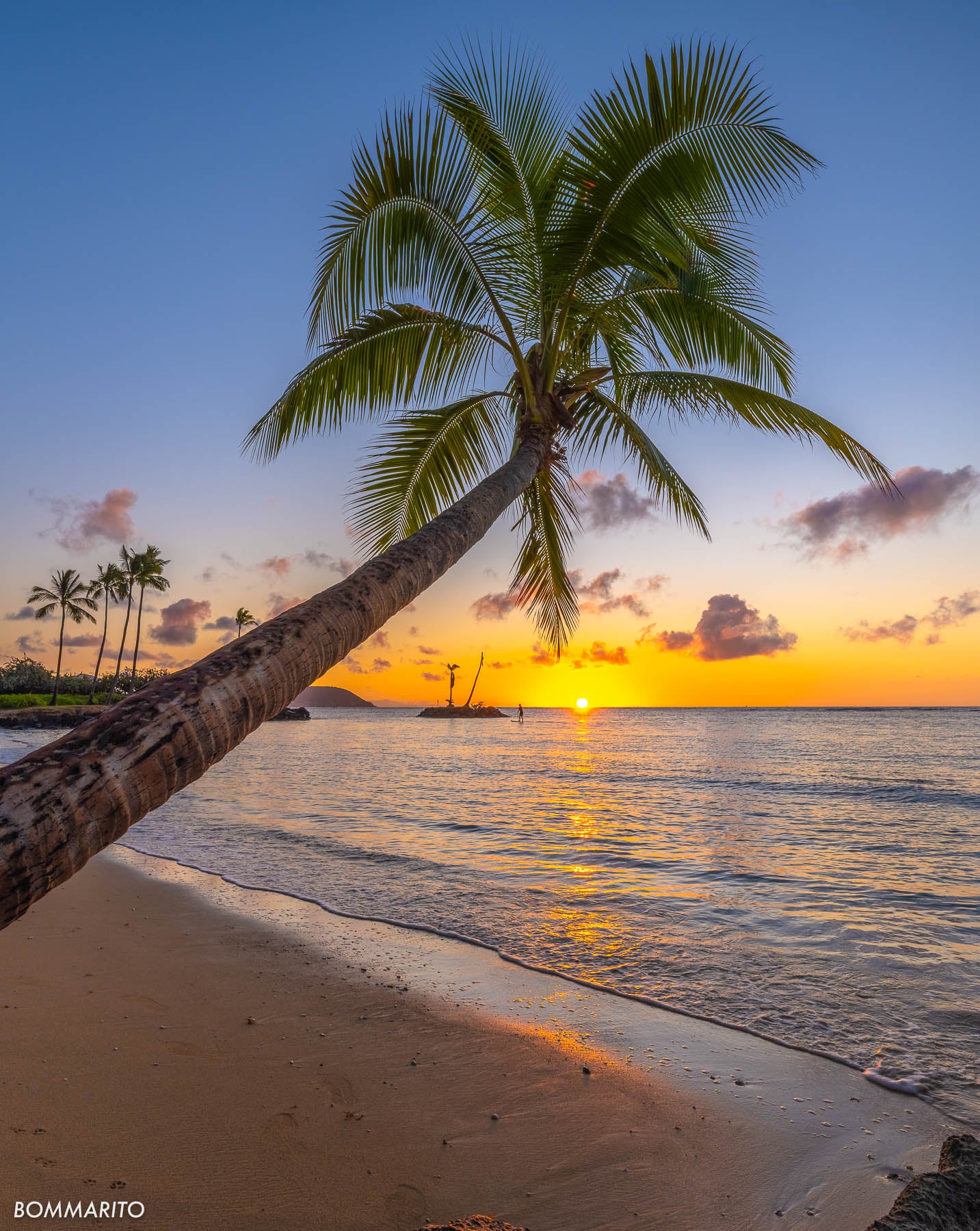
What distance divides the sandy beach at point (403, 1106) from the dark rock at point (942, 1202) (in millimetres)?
696

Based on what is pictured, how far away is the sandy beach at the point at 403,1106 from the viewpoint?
8.99ft

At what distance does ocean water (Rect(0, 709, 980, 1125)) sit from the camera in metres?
5.18

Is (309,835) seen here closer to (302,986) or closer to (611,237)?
(302,986)

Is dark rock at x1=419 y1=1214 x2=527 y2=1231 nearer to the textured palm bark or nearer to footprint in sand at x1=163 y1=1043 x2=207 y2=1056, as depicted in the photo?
the textured palm bark

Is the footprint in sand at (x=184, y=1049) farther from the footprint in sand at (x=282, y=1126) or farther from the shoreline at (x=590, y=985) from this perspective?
the shoreline at (x=590, y=985)

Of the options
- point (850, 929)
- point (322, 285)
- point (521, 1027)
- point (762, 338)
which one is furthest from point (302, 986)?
point (762, 338)

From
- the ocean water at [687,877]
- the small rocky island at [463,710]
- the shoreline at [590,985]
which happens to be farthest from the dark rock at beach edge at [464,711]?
the shoreline at [590,985]

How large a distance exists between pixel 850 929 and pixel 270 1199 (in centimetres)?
641

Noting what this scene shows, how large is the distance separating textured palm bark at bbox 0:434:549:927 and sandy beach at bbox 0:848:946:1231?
1.82 meters

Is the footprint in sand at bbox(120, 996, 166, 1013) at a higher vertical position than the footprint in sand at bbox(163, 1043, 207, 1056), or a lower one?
lower

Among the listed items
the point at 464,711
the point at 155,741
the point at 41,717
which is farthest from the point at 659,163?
the point at 464,711

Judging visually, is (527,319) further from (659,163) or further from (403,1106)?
(403,1106)

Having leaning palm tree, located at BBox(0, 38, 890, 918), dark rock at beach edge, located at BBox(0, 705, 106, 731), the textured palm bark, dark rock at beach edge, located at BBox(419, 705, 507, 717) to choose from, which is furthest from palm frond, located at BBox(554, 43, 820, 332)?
dark rock at beach edge, located at BBox(419, 705, 507, 717)

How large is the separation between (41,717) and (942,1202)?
5493cm
